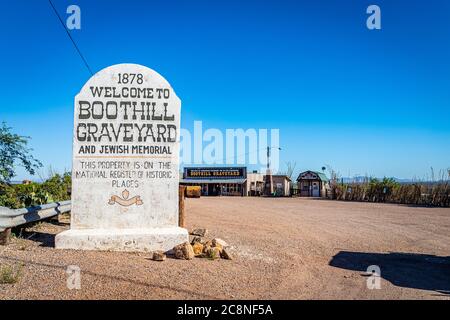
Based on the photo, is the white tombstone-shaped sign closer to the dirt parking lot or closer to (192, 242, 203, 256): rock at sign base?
(192, 242, 203, 256): rock at sign base

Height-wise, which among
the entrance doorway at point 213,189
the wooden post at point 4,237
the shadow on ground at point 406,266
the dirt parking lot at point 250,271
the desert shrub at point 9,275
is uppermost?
the wooden post at point 4,237

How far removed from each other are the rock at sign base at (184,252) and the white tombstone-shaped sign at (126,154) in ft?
1.82

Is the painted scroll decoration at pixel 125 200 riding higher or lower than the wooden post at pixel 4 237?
higher

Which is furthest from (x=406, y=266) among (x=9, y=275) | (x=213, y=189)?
(x=213, y=189)

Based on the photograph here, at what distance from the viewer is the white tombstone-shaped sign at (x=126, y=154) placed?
800cm

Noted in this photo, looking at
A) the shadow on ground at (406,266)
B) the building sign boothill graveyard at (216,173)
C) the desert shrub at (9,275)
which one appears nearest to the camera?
the desert shrub at (9,275)

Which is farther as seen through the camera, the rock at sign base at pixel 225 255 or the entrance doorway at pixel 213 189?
the entrance doorway at pixel 213 189

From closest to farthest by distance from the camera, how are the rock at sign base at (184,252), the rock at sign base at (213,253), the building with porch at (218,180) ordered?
the rock at sign base at (184,252) < the rock at sign base at (213,253) < the building with porch at (218,180)

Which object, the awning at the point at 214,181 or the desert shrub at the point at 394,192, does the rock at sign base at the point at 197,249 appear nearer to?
the desert shrub at the point at 394,192

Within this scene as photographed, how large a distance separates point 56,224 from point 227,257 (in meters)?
6.16

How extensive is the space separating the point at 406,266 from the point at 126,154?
19.5 feet

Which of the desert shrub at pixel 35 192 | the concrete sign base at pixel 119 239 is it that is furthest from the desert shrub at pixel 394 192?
the concrete sign base at pixel 119 239
